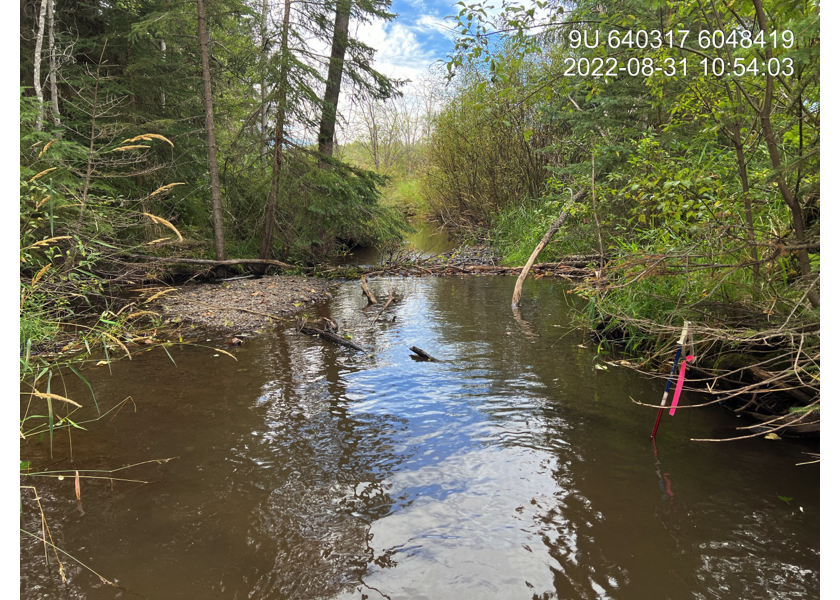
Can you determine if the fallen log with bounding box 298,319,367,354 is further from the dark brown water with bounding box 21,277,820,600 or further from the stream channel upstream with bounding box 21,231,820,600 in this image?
the dark brown water with bounding box 21,277,820,600

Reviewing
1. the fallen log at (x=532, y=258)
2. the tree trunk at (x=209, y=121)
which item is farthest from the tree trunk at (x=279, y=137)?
the fallen log at (x=532, y=258)

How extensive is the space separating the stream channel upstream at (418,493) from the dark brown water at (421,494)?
1 cm

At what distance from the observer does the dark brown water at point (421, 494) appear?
2.36 m

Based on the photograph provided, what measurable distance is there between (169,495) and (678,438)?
359cm

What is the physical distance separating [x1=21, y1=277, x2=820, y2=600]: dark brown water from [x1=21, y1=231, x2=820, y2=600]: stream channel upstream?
0.01 m

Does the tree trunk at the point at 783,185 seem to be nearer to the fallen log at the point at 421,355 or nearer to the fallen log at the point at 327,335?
the fallen log at the point at 421,355

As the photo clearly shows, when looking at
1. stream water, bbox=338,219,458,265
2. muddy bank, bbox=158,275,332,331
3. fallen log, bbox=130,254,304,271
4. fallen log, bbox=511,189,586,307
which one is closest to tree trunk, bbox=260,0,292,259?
fallen log, bbox=130,254,304,271

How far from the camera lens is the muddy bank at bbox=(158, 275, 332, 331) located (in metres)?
7.29

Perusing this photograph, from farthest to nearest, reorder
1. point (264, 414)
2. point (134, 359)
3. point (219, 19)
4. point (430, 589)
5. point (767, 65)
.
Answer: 1. point (219, 19)
2. point (134, 359)
3. point (264, 414)
4. point (767, 65)
5. point (430, 589)

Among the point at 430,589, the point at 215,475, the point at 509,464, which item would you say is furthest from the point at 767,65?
the point at 215,475

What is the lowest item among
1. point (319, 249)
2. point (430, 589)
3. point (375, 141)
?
point (430, 589)

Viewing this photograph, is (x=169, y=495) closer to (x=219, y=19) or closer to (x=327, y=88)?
(x=219, y=19)

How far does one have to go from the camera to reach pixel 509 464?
3.41 meters

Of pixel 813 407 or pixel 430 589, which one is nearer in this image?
pixel 430 589
